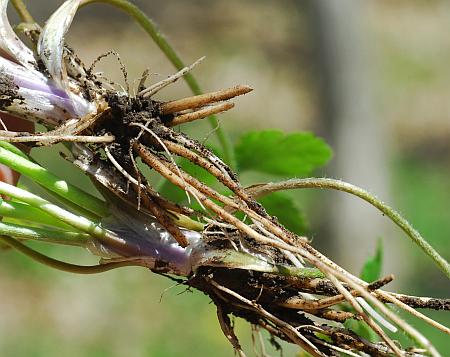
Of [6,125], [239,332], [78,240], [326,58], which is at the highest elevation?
[326,58]

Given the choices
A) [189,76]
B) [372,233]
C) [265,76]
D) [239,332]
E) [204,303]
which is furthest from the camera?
[265,76]

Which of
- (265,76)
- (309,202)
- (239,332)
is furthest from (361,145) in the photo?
(265,76)

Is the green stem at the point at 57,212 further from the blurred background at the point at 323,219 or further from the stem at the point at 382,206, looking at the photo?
the blurred background at the point at 323,219

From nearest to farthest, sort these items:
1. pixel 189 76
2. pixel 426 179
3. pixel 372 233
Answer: pixel 189 76
pixel 372 233
pixel 426 179

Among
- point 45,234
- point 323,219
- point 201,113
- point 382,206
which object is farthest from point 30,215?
point 323,219

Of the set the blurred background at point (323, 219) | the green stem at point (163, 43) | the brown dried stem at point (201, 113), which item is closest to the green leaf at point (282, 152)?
the green stem at point (163, 43)

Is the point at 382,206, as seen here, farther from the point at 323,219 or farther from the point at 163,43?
the point at 323,219

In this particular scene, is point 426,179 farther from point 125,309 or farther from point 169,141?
point 169,141
